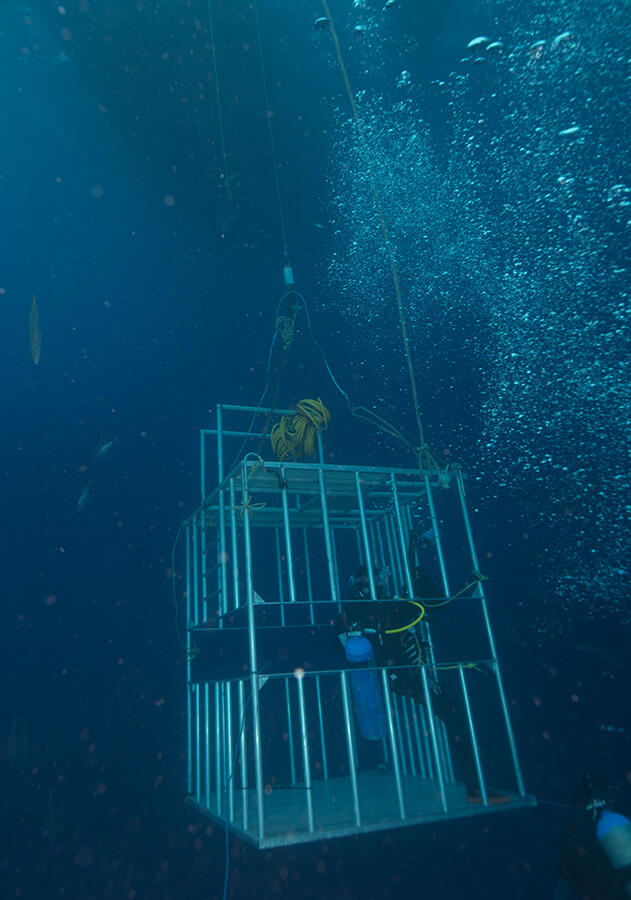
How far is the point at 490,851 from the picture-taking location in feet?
19.9

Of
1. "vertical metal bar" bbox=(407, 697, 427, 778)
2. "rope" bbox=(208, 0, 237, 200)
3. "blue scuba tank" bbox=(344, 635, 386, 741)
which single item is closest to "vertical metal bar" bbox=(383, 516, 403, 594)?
"vertical metal bar" bbox=(407, 697, 427, 778)

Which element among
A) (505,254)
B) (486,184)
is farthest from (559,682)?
(486,184)

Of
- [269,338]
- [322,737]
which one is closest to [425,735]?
[322,737]

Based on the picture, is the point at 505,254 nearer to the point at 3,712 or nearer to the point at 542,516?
the point at 542,516

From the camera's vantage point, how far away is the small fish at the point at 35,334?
6.95m

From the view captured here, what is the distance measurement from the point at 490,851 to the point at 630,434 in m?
5.35

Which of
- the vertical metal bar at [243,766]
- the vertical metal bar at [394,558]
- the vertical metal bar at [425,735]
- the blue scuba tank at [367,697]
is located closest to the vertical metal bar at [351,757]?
the blue scuba tank at [367,697]

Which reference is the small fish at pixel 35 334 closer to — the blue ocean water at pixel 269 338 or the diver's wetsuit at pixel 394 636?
the blue ocean water at pixel 269 338

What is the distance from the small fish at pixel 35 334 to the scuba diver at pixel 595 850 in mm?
7652

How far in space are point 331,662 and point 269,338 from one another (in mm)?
5462

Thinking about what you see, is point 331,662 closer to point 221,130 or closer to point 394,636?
point 394,636

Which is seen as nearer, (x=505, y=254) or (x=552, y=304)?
(x=552, y=304)

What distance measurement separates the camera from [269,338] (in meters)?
8.90

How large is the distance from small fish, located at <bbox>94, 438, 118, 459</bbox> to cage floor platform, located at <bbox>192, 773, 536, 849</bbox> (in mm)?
4396
